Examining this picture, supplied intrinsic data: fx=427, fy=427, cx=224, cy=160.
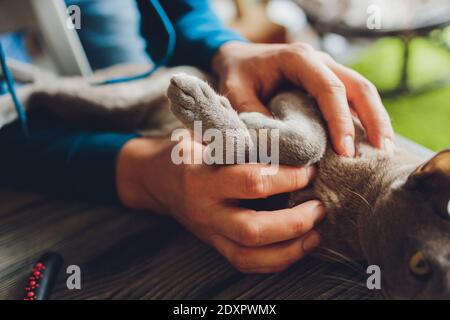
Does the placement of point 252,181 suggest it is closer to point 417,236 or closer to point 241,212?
point 241,212

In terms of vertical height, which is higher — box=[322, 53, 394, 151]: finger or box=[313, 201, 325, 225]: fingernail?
box=[322, 53, 394, 151]: finger

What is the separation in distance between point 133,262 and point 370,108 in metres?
0.48

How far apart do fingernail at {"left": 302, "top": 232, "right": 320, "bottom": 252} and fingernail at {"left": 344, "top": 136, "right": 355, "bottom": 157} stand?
0.16 meters

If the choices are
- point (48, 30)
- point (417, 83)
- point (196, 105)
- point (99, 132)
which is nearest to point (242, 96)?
point (196, 105)

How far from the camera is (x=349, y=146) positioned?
74cm

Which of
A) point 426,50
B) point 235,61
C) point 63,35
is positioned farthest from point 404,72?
point 63,35

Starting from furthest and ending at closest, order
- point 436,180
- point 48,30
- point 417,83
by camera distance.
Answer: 1. point 417,83
2. point 48,30
3. point 436,180

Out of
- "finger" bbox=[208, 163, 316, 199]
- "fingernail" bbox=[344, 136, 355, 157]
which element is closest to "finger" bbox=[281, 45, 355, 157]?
"fingernail" bbox=[344, 136, 355, 157]

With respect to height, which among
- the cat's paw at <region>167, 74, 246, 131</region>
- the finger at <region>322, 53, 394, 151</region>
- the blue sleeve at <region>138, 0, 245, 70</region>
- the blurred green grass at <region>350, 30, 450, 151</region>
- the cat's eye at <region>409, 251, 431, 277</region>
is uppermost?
the blue sleeve at <region>138, 0, 245, 70</region>

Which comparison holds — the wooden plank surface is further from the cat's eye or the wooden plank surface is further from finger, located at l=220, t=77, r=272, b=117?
finger, located at l=220, t=77, r=272, b=117

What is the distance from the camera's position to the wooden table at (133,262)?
625 millimetres

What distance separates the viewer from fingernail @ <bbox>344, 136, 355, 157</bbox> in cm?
73

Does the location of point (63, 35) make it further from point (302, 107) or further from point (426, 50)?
point (426, 50)

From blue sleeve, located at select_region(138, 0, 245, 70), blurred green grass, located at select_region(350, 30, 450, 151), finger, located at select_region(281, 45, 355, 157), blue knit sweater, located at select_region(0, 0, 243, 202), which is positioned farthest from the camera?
blurred green grass, located at select_region(350, 30, 450, 151)
